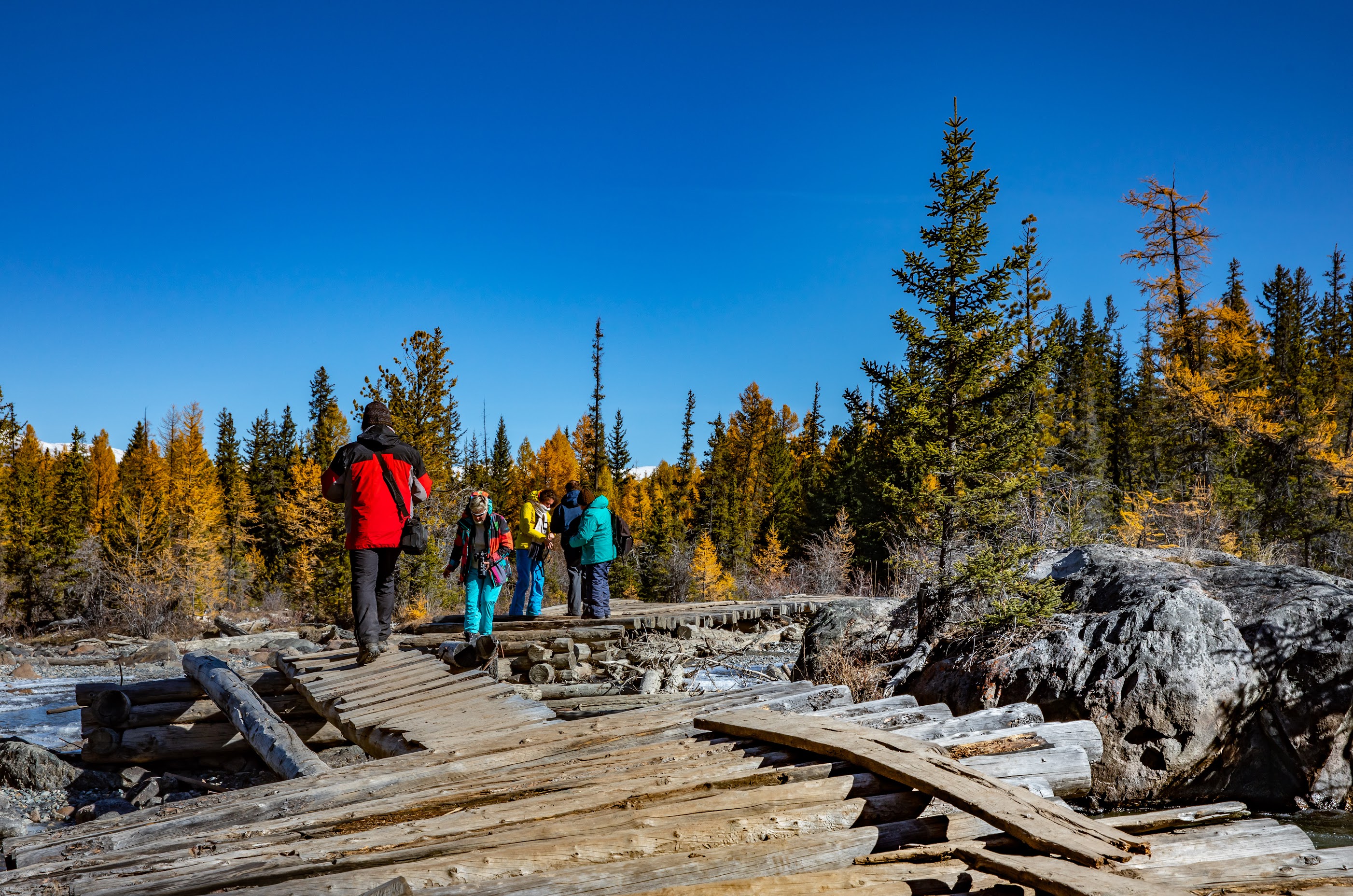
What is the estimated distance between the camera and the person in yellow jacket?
1137cm

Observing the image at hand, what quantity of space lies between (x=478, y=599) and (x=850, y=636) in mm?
5004

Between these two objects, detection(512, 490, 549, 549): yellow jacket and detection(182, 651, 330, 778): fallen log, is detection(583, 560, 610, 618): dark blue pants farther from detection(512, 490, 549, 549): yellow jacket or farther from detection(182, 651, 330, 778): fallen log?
detection(182, 651, 330, 778): fallen log

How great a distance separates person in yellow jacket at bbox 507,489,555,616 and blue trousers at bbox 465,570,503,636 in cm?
159

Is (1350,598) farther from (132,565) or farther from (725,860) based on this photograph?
(132,565)

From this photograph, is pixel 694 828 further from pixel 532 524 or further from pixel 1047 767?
pixel 532 524

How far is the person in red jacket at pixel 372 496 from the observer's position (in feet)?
23.0

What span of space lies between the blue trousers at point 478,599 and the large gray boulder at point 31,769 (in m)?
4.03

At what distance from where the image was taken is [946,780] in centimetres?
341

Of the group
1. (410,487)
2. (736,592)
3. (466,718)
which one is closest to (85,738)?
(410,487)

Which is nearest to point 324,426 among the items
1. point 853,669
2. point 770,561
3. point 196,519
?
point 196,519

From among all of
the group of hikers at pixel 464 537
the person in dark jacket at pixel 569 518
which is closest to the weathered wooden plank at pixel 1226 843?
the group of hikers at pixel 464 537

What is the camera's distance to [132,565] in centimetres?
3133

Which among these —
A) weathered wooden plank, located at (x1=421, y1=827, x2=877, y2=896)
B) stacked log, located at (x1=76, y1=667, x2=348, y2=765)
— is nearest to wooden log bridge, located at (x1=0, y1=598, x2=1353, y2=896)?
weathered wooden plank, located at (x1=421, y1=827, x2=877, y2=896)

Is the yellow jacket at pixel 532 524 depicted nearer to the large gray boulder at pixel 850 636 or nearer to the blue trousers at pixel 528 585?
the blue trousers at pixel 528 585
